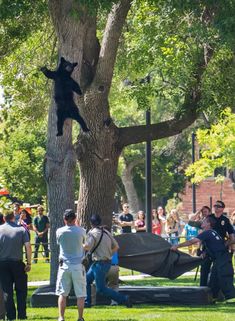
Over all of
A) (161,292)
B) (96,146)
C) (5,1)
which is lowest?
(161,292)

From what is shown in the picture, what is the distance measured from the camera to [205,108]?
25312mm

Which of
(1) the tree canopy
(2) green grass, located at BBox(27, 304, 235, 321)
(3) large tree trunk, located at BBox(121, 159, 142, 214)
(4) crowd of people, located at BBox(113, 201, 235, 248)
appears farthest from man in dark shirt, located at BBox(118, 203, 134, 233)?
(3) large tree trunk, located at BBox(121, 159, 142, 214)

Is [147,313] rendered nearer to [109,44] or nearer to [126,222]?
[109,44]

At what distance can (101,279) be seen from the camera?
19562 mm

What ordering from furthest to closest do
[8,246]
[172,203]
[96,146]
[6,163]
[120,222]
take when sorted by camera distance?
1. [172,203]
2. [6,163]
3. [120,222]
4. [96,146]
5. [8,246]

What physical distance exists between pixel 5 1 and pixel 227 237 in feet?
19.4

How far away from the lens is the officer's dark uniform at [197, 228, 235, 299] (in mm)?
20312

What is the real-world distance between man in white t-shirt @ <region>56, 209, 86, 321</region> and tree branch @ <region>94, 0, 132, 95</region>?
26.0 ft

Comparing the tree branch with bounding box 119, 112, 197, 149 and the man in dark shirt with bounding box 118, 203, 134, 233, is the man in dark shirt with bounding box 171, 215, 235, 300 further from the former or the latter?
the man in dark shirt with bounding box 118, 203, 134, 233

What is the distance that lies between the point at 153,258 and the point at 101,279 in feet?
8.13

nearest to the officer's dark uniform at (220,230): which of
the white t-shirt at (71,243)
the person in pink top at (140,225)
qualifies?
the white t-shirt at (71,243)

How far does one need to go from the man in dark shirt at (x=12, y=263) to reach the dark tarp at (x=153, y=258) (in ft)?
14.1

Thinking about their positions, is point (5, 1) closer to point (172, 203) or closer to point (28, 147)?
point (28, 147)

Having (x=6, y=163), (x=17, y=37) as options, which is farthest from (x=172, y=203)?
(x=17, y=37)
